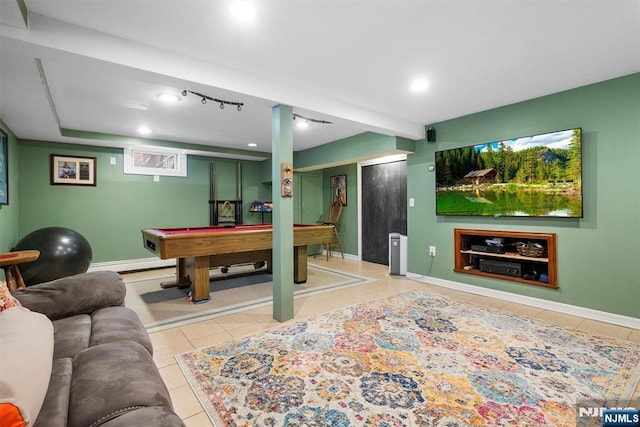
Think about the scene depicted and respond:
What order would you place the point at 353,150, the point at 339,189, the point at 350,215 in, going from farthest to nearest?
A: the point at 339,189 < the point at 350,215 < the point at 353,150

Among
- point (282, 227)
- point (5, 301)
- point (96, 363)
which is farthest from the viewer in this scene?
point (282, 227)

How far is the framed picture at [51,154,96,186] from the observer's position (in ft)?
15.6

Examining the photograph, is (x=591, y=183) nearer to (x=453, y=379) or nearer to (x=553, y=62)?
(x=553, y=62)

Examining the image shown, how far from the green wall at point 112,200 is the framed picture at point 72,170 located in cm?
7

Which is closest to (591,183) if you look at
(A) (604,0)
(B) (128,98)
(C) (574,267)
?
(C) (574,267)

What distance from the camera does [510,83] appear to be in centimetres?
302

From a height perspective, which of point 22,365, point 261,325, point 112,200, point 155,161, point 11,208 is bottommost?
point 261,325

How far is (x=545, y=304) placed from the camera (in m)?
3.37

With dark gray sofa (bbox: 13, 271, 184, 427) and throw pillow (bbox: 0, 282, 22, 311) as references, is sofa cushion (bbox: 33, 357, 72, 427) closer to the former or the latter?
dark gray sofa (bbox: 13, 271, 184, 427)

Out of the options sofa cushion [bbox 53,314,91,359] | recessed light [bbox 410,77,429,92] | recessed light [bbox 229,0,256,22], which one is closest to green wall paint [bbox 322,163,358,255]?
recessed light [bbox 410,77,429,92]

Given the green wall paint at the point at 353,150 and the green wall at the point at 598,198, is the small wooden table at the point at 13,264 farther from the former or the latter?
the green wall at the point at 598,198

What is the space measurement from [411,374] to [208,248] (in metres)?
2.48

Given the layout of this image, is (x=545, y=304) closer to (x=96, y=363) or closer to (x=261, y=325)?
(x=261, y=325)

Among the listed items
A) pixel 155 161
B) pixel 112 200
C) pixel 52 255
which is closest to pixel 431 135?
pixel 155 161
